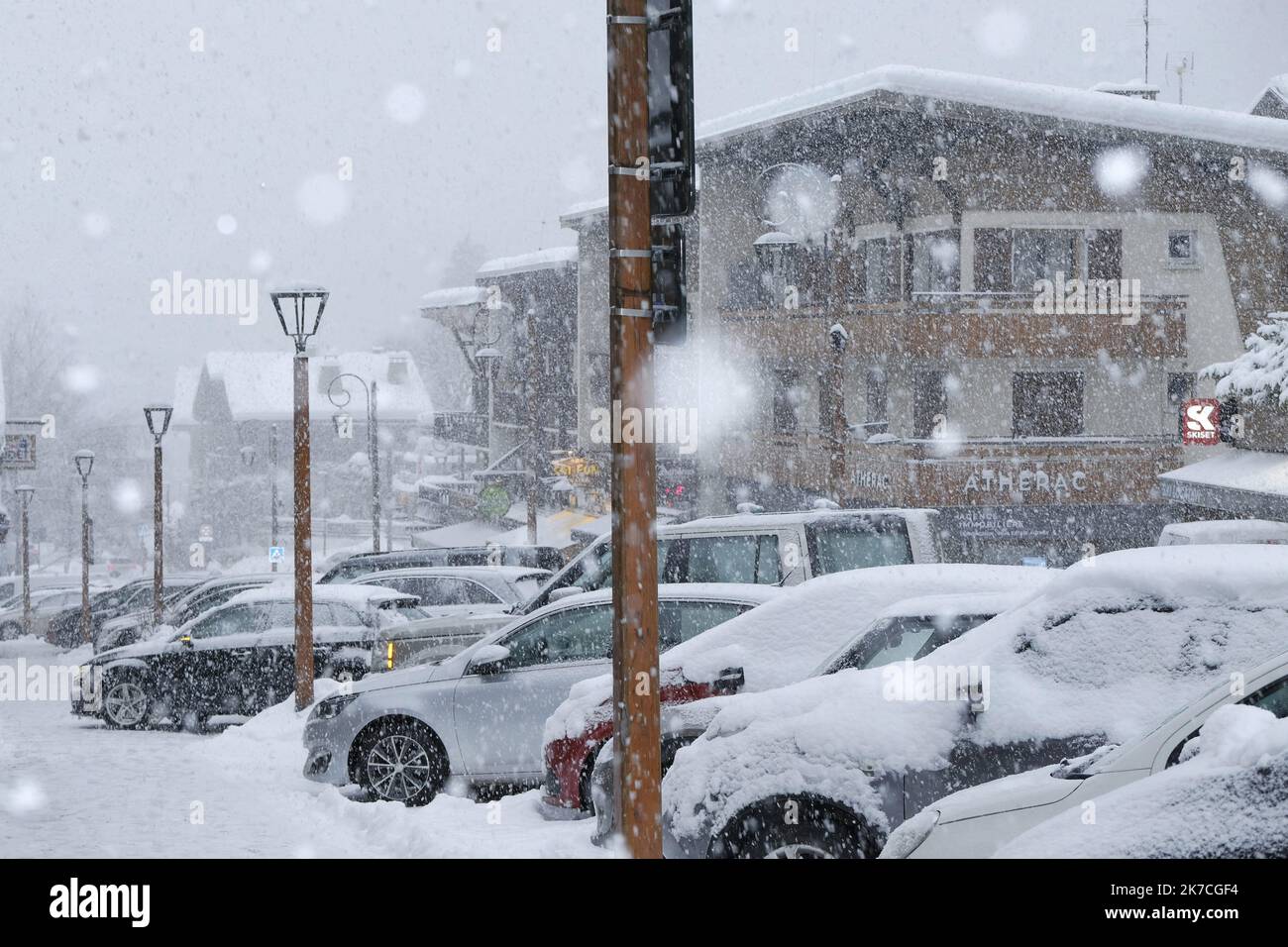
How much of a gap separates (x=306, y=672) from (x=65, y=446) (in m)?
78.5

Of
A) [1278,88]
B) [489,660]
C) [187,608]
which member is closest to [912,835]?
[489,660]

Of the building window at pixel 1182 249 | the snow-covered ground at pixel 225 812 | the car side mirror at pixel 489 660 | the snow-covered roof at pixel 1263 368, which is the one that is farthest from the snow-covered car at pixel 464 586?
the building window at pixel 1182 249

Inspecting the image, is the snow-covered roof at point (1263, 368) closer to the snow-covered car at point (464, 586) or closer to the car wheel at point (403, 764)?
the snow-covered car at point (464, 586)

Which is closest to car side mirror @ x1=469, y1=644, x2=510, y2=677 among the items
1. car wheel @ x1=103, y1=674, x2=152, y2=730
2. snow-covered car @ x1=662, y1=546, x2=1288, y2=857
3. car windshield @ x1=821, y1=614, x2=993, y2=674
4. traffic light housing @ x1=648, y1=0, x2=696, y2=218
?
car windshield @ x1=821, y1=614, x2=993, y2=674

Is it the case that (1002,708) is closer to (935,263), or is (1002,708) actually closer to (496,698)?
(496,698)

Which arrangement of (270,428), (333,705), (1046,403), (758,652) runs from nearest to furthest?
(758,652)
(333,705)
(1046,403)
(270,428)

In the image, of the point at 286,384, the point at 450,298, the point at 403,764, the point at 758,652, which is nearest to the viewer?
the point at 758,652

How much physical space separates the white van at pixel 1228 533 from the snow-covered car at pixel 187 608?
1520cm

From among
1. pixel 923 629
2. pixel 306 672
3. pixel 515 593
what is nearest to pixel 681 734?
pixel 923 629

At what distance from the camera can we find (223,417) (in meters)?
75.6

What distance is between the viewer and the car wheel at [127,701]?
683 inches

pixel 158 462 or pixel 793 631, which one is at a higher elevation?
pixel 158 462

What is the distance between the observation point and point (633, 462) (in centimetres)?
574

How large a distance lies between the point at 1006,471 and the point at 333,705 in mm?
21191
